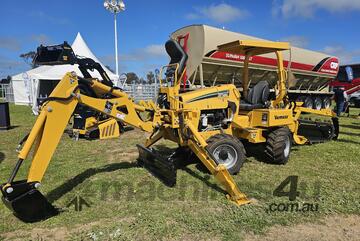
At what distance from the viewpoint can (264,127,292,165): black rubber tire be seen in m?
6.22

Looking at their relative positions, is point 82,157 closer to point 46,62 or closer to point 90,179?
point 90,179

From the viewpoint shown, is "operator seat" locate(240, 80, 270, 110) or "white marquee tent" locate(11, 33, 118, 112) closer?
"operator seat" locate(240, 80, 270, 110)

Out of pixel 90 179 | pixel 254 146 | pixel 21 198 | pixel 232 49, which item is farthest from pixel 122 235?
pixel 254 146

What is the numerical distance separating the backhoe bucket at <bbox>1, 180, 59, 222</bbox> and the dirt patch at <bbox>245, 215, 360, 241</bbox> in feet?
8.67

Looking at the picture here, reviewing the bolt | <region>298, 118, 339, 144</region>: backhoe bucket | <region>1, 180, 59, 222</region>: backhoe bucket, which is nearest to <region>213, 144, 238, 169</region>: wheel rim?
<region>1, 180, 59, 222</region>: backhoe bucket

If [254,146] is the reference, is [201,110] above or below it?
A: above

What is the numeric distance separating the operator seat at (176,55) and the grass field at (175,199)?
201 centimetres

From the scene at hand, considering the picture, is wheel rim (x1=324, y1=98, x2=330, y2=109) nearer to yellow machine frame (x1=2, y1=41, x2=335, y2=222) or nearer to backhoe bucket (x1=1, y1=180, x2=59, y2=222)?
yellow machine frame (x1=2, y1=41, x2=335, y2=222)

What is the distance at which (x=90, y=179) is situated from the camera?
5.55 m

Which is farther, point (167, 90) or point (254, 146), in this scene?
point (254, 146)

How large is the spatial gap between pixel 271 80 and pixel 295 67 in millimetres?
2068

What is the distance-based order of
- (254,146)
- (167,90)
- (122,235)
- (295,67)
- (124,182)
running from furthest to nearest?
1. (295,67)
2. (254,146)
3. (167,90)
4. (124,182)
5. (122,235)

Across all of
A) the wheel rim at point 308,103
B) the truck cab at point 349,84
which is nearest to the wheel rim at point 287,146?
the wheel rim at point 308,103

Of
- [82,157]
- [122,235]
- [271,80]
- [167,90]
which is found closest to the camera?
[122,235]
